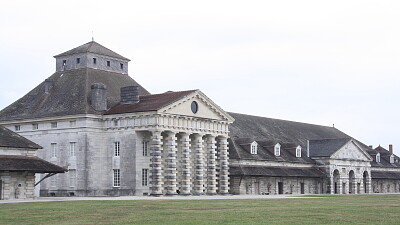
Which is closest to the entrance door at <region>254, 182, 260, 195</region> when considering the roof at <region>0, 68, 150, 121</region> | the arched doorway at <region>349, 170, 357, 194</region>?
the roof at <region>0, 68, 150, 121</region>

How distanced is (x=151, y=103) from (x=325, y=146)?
31.7 metres

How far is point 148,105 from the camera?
67250 millimetres

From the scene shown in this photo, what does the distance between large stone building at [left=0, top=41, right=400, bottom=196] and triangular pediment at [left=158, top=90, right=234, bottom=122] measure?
94 mm

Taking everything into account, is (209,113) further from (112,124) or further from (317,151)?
(317,151)

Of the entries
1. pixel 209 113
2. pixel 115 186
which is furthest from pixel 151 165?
pixel 209 113

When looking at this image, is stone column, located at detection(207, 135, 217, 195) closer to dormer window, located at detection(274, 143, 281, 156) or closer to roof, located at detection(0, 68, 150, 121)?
roof, located at detection(0, 68, 150, 121)

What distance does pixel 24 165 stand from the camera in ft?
179

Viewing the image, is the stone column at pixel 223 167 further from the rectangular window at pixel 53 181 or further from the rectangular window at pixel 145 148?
the rectangular window at pixel 53 181

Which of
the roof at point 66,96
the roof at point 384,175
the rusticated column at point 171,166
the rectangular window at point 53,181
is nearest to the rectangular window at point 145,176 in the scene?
the rusticated column at point 171,166

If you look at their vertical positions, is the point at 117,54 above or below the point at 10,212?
above

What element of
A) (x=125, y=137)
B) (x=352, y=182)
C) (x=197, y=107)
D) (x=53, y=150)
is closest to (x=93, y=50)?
(x=53, y=150)

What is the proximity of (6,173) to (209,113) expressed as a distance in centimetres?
2421

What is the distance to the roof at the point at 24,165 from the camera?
53.3 meters

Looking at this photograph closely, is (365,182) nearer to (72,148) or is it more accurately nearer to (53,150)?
(72,148)
